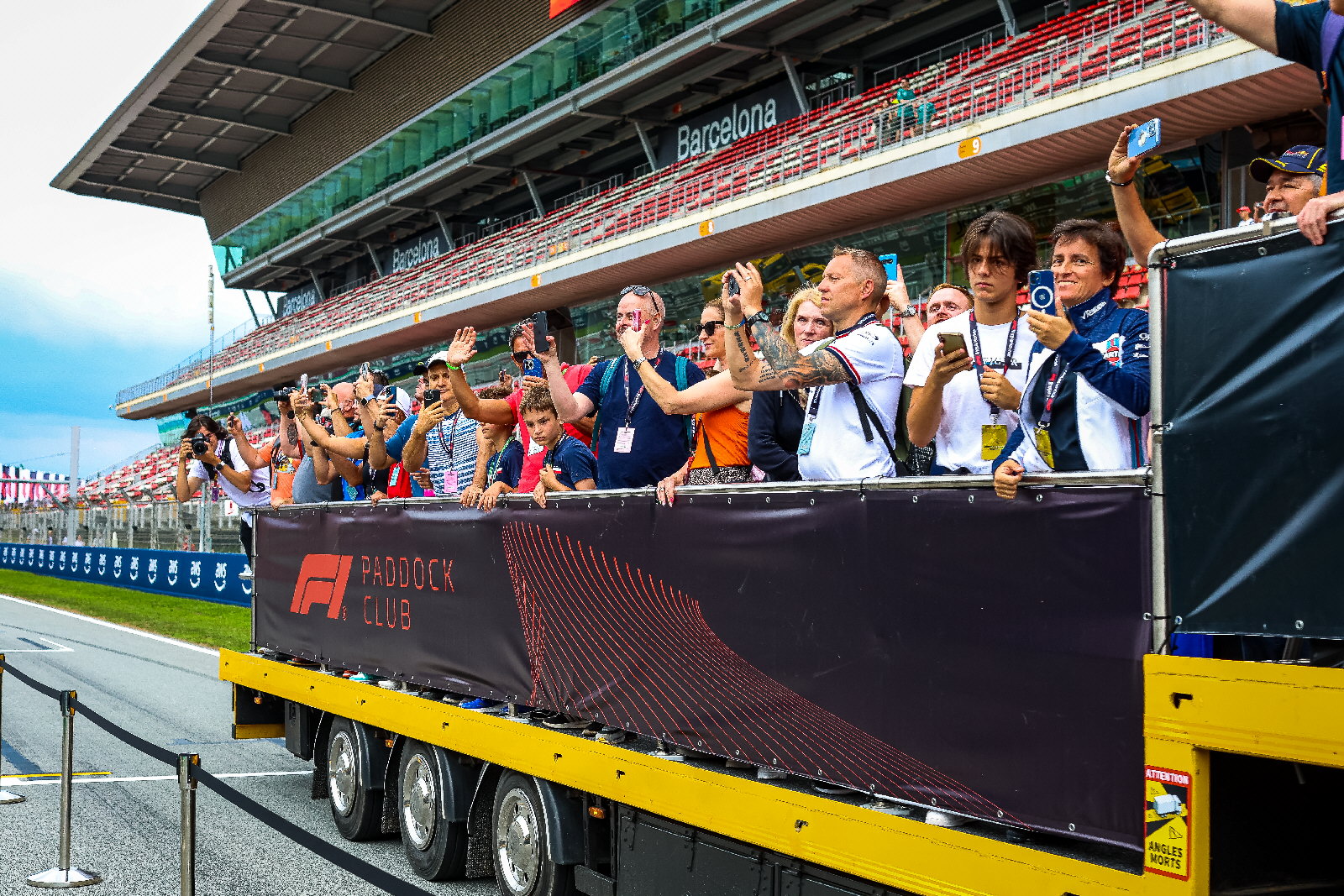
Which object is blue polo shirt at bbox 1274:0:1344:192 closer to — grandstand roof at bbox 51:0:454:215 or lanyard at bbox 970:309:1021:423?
lanyard at bbox 970:309:1021:423

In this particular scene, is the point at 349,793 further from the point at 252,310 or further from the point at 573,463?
the point at 252,310

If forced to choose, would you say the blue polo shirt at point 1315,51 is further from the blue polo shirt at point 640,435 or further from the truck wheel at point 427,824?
the truck wheel at point 427,824

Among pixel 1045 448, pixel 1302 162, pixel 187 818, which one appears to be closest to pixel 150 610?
pixel 187 818

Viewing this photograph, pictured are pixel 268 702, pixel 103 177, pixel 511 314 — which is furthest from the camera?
pixel 103 177

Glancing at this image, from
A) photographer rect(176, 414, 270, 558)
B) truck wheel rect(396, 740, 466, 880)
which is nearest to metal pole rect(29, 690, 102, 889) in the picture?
truck wheel rect(396, 740, 466, 880)

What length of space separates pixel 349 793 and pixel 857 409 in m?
4.64

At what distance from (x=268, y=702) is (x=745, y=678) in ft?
19.3

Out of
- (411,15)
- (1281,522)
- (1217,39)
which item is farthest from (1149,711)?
(411,15)

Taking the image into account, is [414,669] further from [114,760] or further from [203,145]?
[203,145]

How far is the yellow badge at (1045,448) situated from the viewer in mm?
3812

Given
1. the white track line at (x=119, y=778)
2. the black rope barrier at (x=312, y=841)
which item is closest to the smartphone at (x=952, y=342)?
the black rope barrier at (x=312, y=841)

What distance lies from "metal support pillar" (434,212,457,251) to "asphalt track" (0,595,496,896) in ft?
106

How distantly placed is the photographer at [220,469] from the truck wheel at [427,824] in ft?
14.3

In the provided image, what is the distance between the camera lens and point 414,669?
704 cm
